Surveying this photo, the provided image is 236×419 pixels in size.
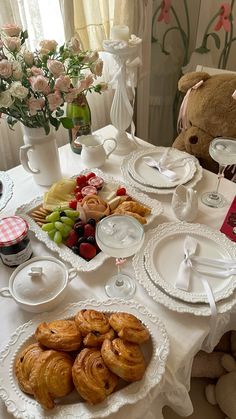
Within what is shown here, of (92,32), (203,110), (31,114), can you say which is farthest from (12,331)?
(92,32)

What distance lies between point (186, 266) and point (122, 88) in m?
0.65

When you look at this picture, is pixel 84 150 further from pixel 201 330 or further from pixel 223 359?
pixel 223 359

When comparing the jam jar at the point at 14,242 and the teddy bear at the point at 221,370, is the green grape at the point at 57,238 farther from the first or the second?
the teddy bear at the point at 221,370

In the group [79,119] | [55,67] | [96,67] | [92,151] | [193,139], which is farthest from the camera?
[193,139]

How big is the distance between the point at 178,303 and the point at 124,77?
2.45ft

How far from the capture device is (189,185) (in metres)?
1.04

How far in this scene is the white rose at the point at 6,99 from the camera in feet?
2.58

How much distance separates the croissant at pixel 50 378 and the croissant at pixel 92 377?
0.02 meters

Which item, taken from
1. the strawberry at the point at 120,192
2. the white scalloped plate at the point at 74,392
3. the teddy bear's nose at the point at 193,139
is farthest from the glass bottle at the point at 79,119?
the white scalloped plate at the point at 74,392

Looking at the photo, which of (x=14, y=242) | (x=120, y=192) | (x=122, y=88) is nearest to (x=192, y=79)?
(x=122, y=88)

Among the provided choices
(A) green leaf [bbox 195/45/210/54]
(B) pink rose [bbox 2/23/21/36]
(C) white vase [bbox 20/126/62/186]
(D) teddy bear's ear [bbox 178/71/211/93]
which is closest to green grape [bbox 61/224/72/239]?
(C) white vase [bbox 20/126/62/186]

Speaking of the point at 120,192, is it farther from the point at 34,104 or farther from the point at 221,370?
the point at 221,370

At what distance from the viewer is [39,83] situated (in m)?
0.79

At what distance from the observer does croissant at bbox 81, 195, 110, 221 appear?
895mm
